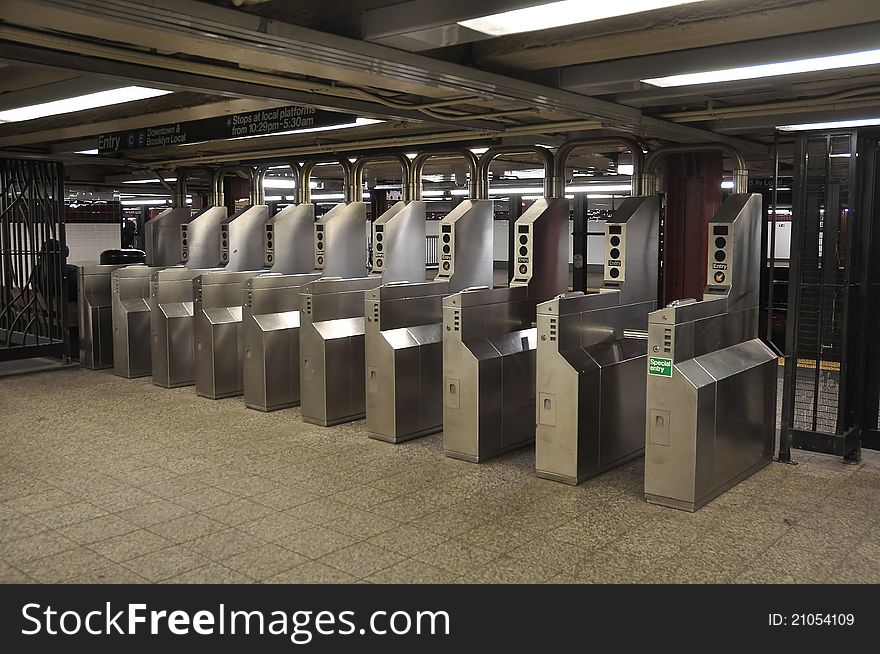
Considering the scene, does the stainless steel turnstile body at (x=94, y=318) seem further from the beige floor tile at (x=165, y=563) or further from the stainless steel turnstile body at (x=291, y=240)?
the beige floor tile at (x=165, y=563)

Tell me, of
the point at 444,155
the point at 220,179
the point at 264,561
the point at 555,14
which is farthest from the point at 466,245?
the point at 220,179

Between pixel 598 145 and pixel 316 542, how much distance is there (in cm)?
416

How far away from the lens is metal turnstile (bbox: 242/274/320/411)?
8.05 metres

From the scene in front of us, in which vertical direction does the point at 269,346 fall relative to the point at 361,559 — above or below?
above

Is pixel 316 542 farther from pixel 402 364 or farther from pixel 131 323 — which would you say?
pixel 131 323

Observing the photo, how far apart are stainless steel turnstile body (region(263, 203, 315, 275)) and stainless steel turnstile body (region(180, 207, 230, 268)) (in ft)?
3.96


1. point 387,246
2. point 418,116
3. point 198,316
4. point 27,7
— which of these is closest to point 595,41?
point 418,116

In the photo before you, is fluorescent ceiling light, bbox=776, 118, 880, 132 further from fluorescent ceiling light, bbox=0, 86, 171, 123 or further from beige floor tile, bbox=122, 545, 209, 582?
beige floor tile, bbox=122, 545, 209, 582

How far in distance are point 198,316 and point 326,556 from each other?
4.93 meters

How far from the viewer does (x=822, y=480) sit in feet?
19.6

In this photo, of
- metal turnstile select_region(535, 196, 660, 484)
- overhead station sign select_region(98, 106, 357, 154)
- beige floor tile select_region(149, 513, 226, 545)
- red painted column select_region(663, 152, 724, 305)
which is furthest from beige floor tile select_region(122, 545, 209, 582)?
red painted column select_region(663, 152, 724, 305)

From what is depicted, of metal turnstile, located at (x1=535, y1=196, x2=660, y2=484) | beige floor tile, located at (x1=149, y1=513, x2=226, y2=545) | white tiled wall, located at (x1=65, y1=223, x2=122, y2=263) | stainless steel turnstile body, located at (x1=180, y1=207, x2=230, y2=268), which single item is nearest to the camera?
beige floor tile, located at (x1=149, y1=513, x2=226, y2=545)

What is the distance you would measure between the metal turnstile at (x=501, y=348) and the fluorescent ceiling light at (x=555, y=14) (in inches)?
119

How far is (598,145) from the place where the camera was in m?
6.95
